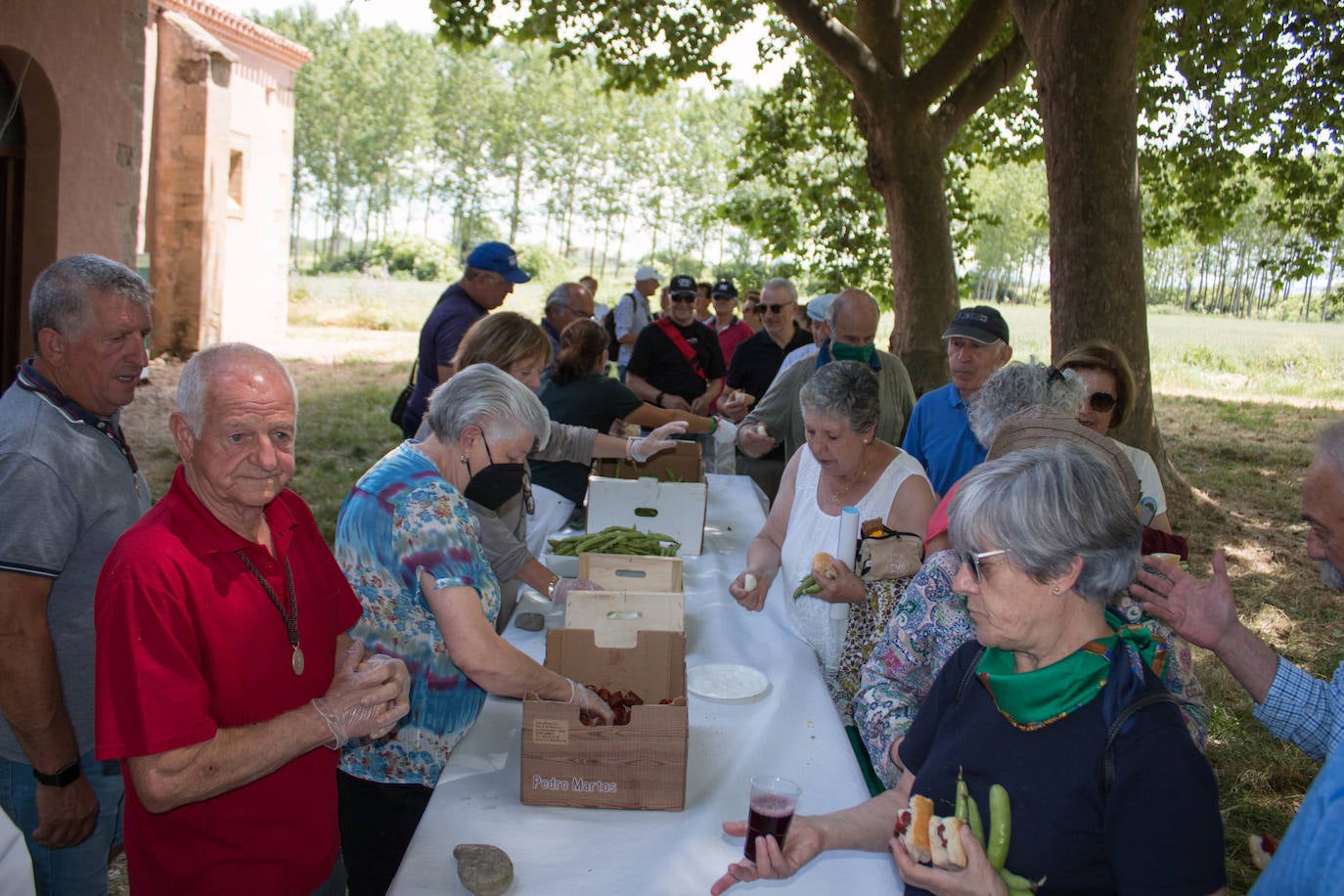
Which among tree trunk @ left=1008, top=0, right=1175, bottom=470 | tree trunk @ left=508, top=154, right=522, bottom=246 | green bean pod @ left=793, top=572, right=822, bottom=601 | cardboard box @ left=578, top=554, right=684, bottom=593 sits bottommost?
cardboard box @ left=578, top=554, right=684, bottom=593

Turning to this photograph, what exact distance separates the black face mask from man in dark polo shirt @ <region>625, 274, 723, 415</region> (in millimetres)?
3612

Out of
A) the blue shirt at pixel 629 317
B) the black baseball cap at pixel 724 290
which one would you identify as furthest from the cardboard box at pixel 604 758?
the blue shirt at pixel 629 317

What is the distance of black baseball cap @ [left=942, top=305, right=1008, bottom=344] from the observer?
412 cm

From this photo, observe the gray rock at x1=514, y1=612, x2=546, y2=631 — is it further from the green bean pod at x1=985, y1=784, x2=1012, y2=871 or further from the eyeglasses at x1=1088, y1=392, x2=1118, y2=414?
the eyeglasses at x1=1088, y1=392, x2=1118, y2=414

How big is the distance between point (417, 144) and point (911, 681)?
5901 centimetres

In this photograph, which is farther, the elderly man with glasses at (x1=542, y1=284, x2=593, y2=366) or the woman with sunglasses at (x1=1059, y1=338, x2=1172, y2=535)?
the elderly man with glasses at (x1=542, y1=284, x2=593, y2=366)

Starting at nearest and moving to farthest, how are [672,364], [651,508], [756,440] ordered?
[651,508]
[756,440]
[672,364]

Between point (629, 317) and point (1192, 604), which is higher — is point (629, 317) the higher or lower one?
the higher one

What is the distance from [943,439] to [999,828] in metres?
2.65

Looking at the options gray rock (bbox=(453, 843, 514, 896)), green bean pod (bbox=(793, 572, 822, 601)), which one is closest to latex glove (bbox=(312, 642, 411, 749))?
gray rock (bbox=(453, 843, 514, 896))

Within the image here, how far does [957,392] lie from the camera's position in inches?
165

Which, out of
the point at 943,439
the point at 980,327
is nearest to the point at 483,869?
the point at 943,439

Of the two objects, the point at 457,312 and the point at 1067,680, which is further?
the point at 457,312

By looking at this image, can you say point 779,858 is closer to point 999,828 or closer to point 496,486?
point 999,828
